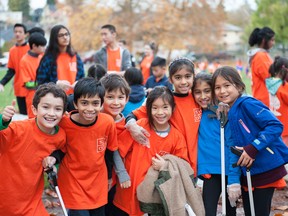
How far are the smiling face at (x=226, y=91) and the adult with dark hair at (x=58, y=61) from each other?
2.32 metres

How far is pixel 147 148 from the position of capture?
3732 mm

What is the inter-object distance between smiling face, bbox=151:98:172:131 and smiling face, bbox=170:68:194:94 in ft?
0.76

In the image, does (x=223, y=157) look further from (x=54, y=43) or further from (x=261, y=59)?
(x=261, y=59)

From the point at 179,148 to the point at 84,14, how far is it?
1363 inches

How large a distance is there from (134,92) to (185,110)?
4.03 ft

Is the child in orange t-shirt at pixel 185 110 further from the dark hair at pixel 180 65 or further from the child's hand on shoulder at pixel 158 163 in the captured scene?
the child's hand on shoulder at pixel 158 163

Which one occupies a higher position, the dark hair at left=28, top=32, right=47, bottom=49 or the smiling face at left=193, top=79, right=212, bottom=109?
the dark hair at left=28, top=32, right=47, bottom=49

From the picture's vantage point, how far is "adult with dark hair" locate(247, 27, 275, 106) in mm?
6742

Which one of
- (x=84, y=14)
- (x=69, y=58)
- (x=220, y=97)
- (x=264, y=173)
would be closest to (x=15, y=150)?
(x=220, y=97)

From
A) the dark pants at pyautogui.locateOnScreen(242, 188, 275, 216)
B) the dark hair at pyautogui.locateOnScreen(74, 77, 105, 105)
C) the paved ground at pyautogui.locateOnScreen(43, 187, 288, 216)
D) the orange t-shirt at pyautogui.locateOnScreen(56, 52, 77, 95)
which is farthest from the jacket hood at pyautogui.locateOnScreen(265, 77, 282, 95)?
the dark hair at pyautogui.locateOnScreen(74, 77, 105, 105)

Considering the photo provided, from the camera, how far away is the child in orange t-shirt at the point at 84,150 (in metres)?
3.54

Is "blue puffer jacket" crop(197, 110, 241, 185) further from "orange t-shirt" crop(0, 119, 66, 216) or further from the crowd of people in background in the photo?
"orange t-shirt" crop(0, 119, 66, 216)

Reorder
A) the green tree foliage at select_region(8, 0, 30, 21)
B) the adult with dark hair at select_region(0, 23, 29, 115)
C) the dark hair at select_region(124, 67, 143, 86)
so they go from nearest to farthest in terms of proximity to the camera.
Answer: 1. the dark hair at select_region(124, 67, 143, 86)
2. the adult with dark hair at select_region(0, 23, 29, 115)
3. the green tree foliage at select_region(8, 0, 30, 21)

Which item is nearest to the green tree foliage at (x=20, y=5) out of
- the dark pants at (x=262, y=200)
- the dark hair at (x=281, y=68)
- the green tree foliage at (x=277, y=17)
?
the dark hair at (x=281, y=68)
